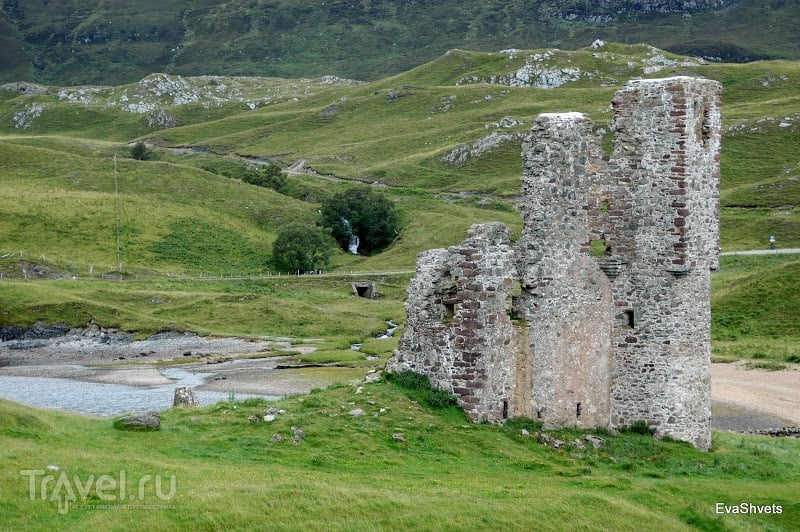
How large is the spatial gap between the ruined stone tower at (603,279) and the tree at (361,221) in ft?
333

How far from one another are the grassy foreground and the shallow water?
25.6 meters

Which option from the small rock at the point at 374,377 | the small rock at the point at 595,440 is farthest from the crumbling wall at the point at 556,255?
the small rock at the point at 374,377

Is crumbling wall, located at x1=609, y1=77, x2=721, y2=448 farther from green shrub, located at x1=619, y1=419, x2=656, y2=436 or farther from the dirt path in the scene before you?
the dirt path

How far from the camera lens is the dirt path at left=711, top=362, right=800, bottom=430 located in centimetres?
5262

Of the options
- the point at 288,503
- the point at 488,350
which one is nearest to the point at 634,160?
the point at 488,350

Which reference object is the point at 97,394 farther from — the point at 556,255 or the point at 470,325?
the point at 556,255

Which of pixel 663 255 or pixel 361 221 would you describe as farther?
pixel 361 221

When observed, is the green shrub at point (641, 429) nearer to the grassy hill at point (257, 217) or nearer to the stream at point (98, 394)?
the stream at point (98, 394)

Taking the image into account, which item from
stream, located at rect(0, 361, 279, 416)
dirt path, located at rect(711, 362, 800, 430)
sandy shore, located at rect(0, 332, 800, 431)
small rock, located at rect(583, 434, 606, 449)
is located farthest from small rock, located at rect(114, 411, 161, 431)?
sandy shore, located at rect(0, 332, 800, 431)

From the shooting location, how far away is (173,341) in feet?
285

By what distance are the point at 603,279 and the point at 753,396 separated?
28.0 m

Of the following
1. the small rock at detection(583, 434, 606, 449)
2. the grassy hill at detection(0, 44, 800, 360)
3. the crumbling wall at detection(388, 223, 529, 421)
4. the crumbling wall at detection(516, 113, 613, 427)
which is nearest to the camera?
the crumbling wall at detection(388, 223, 529, 421)

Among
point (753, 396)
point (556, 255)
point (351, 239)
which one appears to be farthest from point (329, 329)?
point (556, 255)

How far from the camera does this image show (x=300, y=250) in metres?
119
